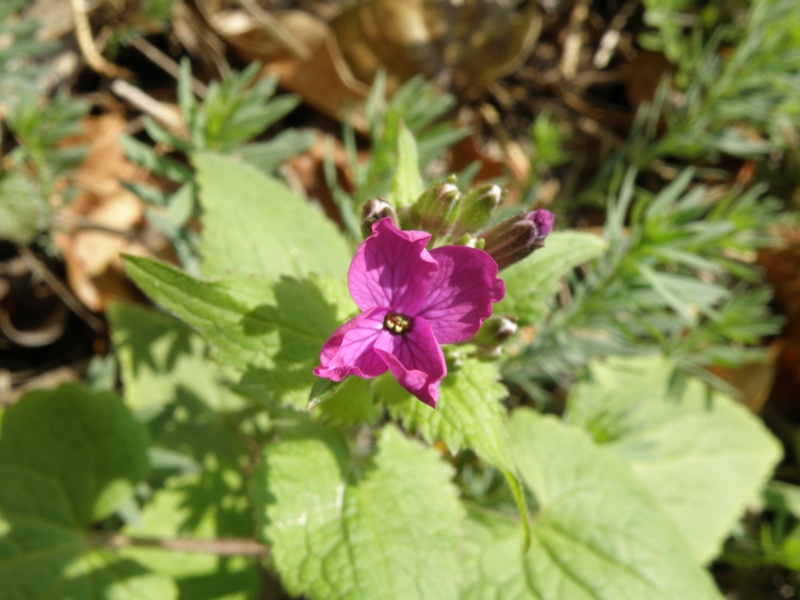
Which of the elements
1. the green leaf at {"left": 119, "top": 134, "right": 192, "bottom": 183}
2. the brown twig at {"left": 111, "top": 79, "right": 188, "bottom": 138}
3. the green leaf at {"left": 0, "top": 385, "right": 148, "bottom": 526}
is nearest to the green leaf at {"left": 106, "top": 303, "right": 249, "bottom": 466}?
the green leaf at {"left": 0, "top": 385, "right": 148, "bottom": 526}

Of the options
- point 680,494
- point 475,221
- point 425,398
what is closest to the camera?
point 425,398

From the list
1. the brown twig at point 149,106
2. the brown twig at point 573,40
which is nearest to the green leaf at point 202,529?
the brown twig at point 149,106

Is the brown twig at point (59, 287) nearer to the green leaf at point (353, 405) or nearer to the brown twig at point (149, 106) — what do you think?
the brown twig at point (149, 106)

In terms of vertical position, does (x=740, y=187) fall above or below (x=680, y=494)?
above

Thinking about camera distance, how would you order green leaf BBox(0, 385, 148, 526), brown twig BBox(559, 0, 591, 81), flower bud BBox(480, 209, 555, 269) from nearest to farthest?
flower bud BBox(480, 209, 555, 269)
green leaf BBox(0, 385, 148, 526)
brown twig BBox(559, 0, 591, 81)

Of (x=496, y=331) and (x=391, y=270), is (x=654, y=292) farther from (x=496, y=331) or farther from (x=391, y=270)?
(x=391, y=270)

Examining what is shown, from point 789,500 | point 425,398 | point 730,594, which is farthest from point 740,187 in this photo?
point 425,398

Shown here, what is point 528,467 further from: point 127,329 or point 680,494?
point 127,329

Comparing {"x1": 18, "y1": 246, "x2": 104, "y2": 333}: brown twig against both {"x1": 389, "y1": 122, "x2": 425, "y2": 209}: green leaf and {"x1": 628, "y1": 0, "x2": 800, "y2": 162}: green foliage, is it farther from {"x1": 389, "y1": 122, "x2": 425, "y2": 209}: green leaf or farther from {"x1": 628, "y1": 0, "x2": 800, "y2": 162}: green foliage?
{"x1": 628, "y1": 0, "x2": 800, "y2": 162}: green foliage
